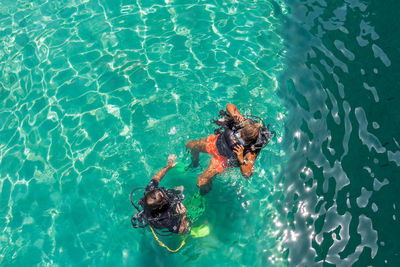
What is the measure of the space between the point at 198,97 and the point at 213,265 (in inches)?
159

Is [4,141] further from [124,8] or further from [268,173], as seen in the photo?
[268,173]

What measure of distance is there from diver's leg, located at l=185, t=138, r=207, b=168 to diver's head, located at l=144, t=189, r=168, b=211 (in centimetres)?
205

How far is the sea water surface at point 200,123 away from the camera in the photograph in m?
6.22

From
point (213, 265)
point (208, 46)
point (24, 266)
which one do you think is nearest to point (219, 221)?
point (213, 265)

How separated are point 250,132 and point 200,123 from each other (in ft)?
8.55

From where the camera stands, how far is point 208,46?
8688 mm

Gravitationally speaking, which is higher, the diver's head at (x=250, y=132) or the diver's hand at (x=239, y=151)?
the diver's head at (x=250, y=132)

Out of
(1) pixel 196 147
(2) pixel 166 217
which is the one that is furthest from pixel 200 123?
(2) pixel 166 217

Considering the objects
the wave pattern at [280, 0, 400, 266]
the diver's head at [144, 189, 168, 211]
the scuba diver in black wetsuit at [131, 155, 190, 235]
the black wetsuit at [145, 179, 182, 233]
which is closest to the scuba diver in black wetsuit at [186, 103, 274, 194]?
the scuba diver in black wetsuit at [131, 155, 190, 235]

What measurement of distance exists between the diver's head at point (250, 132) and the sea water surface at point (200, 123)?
1925 mm

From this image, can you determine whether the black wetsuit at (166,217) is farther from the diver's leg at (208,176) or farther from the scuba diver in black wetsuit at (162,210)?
the diver's leg at (208,176)

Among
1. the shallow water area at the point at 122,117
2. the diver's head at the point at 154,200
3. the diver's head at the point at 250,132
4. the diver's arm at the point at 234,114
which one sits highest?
the diver's head at the point at 250,132

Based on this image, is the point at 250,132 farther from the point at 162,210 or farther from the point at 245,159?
the point at 162,210

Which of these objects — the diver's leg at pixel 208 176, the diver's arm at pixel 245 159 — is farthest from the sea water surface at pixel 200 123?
the diver's arm at pixel 245 159
